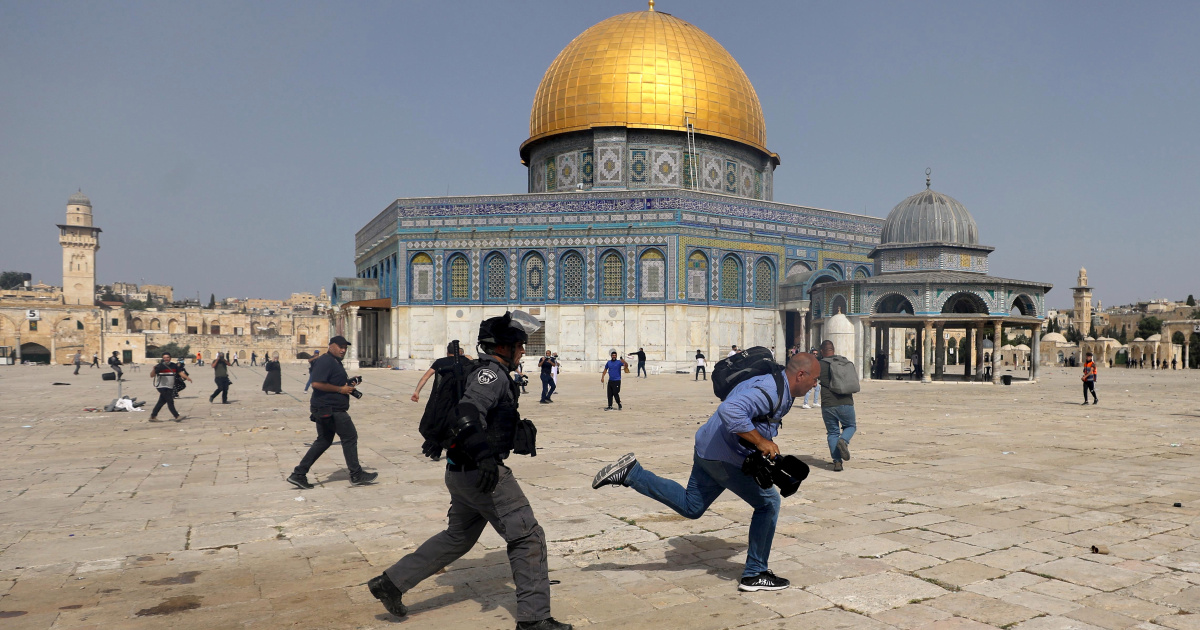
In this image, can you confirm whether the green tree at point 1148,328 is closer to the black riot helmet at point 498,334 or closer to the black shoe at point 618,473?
the black shoe at point 618,473

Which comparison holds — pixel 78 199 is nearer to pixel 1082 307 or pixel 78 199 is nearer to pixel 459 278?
pixel 459 278

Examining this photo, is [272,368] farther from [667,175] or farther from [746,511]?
[667,175]

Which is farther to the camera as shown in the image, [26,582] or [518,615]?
[26,582]

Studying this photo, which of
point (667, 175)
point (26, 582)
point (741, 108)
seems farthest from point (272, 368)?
point (741, 108)

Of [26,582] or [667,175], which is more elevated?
[667,175]

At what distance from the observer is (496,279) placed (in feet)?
118

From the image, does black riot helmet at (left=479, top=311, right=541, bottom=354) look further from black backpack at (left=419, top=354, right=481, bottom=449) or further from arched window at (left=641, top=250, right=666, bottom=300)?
arched window at (left=641, top=250, right=666, bottom=300)

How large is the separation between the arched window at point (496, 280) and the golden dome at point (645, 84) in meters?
8.28

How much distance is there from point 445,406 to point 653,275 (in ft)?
102

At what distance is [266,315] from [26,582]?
98462 millimetres

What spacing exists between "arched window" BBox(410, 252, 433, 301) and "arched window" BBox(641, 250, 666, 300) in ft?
32.9

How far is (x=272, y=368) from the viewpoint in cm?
2020

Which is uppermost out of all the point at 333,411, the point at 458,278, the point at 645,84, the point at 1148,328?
the point at 645,84

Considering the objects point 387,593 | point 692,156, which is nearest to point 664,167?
point 692,156
